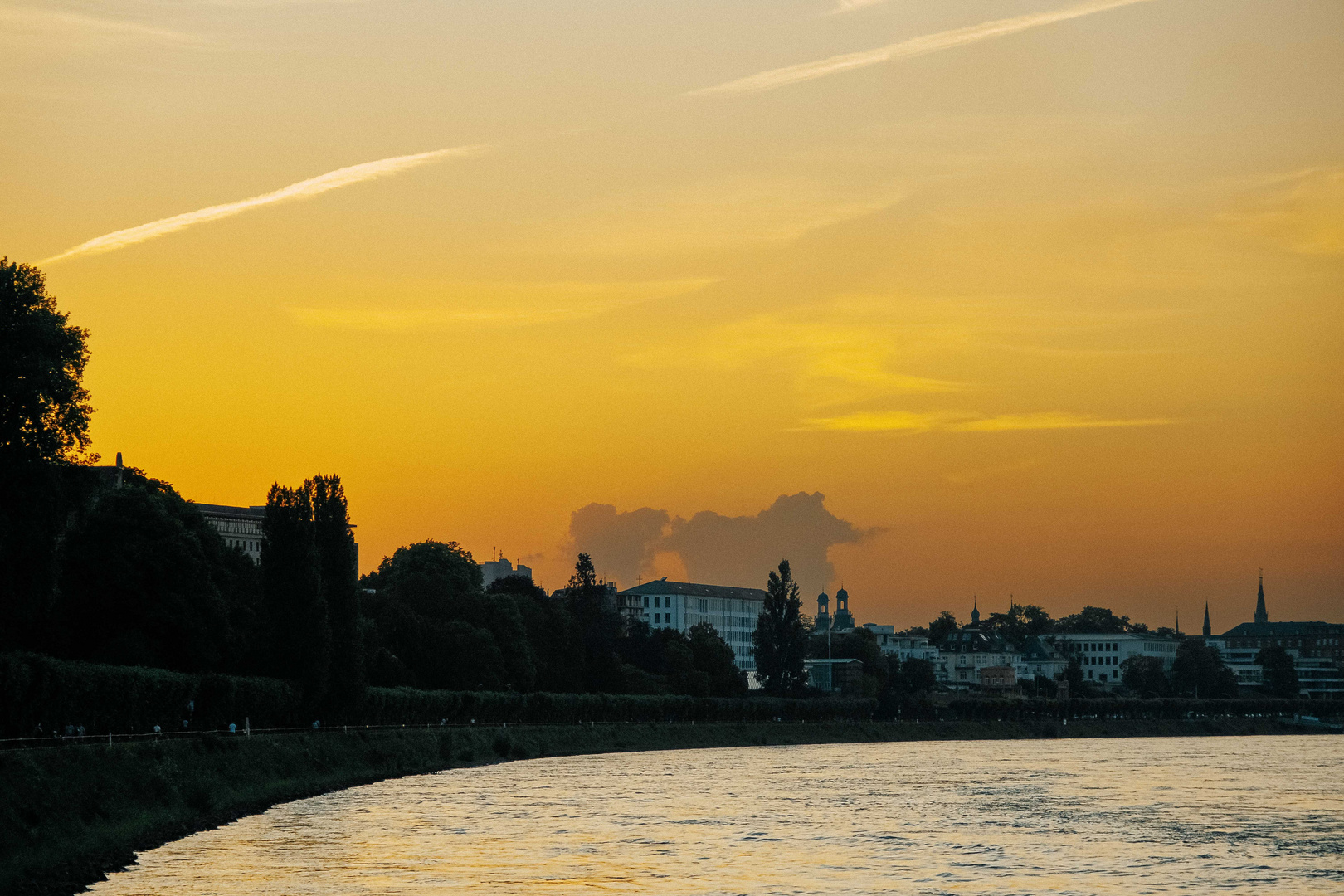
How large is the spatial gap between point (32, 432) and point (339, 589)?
124 feet

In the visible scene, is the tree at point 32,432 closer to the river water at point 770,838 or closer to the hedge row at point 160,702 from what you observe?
the hedge row at point 160,702

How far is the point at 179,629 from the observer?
319ft

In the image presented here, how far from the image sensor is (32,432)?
73.4 m

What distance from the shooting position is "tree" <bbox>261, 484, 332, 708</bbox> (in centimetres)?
10400

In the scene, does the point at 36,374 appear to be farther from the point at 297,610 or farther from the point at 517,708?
the point at 517,708

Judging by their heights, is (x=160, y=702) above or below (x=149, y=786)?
above

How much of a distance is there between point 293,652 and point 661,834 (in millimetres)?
41705

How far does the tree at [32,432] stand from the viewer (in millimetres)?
72500

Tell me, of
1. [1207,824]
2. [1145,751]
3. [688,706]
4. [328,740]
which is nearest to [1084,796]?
[1207,824]

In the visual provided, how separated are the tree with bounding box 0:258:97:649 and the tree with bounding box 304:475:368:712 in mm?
31761

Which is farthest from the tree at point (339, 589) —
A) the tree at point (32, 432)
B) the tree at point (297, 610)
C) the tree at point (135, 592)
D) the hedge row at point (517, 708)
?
the tree at point (32, 432)

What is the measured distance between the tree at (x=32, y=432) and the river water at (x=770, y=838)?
590 inches

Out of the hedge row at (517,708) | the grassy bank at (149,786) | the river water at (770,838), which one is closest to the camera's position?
the grassy bank at (149,786)

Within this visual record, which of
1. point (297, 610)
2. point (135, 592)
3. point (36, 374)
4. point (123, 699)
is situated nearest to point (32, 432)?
point (36, 374)
